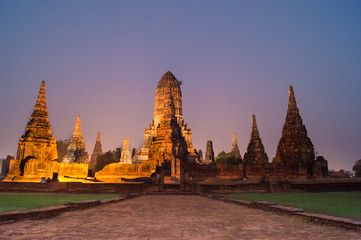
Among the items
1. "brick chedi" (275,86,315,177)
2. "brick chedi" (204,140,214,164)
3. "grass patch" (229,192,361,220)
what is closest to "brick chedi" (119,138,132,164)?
"brick chedi" (204,140,214,164)

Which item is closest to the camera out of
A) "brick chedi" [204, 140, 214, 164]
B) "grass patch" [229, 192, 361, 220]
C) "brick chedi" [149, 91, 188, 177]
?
"grass patch" [229, 192, 361, 220]

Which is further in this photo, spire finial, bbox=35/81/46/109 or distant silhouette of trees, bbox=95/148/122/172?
distant silhouette of trees, bbox=95/148/122/172

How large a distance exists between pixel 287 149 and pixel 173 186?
26.1 metres

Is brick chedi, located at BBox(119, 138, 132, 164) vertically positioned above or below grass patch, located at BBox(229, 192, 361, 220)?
above

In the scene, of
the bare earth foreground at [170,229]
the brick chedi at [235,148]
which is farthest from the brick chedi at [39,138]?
the brick chedi at [235,148]

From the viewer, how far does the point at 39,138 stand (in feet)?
113

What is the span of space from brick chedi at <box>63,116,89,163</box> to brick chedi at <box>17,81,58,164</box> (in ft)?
64.8

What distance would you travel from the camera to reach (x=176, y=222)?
6.25 metres

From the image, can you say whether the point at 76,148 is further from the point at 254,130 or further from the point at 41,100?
the point at 254,130

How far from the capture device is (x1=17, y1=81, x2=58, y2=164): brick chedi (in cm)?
3319

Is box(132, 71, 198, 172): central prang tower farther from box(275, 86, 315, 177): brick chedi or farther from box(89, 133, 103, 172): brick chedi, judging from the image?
box(89, 133, 103, 172): brick chedi

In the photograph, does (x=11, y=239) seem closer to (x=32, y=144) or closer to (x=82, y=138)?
(x=32, y=144)

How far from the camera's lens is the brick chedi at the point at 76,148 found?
184ft

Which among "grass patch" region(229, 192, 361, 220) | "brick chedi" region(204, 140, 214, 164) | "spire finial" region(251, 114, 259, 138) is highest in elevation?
"spire finial" region(251, 114, 259, 138)
